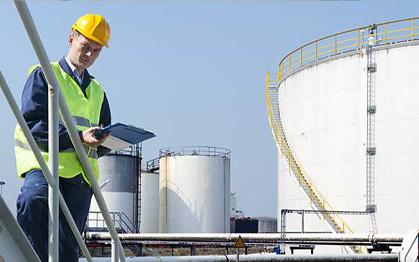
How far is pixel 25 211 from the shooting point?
276 centimetres

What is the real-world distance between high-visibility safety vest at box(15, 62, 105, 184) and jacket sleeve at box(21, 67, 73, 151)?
0.08m

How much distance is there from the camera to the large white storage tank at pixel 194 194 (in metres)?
27.8

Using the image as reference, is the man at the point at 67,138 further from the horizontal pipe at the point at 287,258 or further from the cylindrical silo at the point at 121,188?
the cylindrical silo at the point at 121,188

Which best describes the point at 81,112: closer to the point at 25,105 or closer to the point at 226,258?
the point at 25,105

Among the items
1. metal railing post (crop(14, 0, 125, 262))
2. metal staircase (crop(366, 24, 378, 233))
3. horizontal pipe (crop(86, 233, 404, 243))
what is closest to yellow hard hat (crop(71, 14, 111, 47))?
metal railing post (crop(14, 0, 125, 262))

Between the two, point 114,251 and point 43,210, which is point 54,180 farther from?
point 114,251

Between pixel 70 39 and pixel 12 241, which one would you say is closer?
pixel 12 241

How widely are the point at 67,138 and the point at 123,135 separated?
0.25m

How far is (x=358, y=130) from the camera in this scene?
16.2 meters

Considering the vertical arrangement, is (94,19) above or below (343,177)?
above

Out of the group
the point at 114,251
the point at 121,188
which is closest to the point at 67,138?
the point at 114,251

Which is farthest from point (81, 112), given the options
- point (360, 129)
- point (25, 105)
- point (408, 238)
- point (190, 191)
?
point (190, 191)

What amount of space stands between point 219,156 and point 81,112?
25.8 meters

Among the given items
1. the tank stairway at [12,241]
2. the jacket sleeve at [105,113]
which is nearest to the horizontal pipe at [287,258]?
the jacket sleeve at [105,113]
